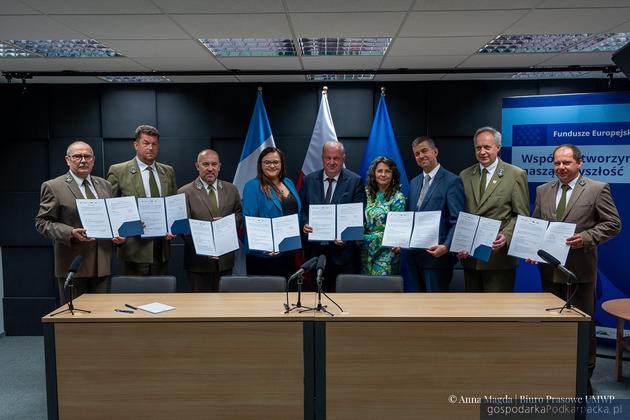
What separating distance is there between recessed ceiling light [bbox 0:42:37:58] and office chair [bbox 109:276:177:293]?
2192mm

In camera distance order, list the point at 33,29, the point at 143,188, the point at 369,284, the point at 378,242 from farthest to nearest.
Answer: the point at 143,188
the point at 378,242
the point at 33,29
the point at 369,284

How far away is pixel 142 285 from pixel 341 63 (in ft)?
8.65

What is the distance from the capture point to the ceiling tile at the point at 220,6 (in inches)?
114

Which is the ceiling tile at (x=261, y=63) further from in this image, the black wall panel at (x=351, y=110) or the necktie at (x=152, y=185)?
the necktie at (x=152, y=185)

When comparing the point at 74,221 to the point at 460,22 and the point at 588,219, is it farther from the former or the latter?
the point at 588,219

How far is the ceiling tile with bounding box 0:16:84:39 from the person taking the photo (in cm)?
318

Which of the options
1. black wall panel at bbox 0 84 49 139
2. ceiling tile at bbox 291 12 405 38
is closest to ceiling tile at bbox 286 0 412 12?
ceiling tile at bbox 291 12 405 38

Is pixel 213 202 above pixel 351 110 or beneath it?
beneath

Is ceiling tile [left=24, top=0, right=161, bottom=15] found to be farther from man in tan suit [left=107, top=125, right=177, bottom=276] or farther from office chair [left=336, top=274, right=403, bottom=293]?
office chair [left=336, top=274, right=403, bottom=293]

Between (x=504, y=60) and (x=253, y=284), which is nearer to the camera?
(x=253, y=284)

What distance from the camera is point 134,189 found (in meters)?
3.98

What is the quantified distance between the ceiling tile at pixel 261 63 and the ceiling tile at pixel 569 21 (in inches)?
74.1

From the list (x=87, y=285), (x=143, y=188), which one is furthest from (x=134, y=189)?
(x=87, y=285)

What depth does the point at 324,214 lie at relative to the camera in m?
3.84
